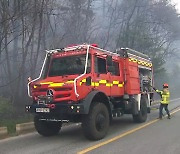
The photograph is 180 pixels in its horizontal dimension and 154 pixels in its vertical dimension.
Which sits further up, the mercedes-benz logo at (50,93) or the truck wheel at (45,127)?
the mercedes-benz logo at (50,93)

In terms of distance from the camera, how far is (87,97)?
8875mm

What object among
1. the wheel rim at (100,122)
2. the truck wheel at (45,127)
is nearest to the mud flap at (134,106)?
the wheel rim at (100,122)

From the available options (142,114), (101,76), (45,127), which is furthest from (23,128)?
(142,114)

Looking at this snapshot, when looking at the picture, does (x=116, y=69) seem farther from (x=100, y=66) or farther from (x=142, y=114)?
(x=142, y=114)

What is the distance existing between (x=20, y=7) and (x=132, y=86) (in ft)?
19.3

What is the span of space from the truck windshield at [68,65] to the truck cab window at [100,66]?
43 cm

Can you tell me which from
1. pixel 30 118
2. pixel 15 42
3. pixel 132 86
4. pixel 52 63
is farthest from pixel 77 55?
pixel 15 42

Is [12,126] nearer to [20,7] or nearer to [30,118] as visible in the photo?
[30,118]

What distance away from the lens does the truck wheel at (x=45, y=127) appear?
9.81 meters

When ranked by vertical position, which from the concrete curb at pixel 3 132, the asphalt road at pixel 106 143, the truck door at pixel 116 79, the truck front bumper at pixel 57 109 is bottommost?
the asphalt road at pixel 106 143

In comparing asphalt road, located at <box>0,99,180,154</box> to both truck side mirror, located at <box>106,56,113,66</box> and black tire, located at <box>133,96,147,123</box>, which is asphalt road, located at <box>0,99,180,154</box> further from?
truck side mirror, located at <box>106,56,113,66</box>

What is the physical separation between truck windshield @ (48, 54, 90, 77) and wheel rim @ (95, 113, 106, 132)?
4.34 ft

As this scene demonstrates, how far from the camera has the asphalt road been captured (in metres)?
7.66

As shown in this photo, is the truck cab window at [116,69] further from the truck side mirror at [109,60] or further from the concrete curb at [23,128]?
the concrete curb at [23,128]
